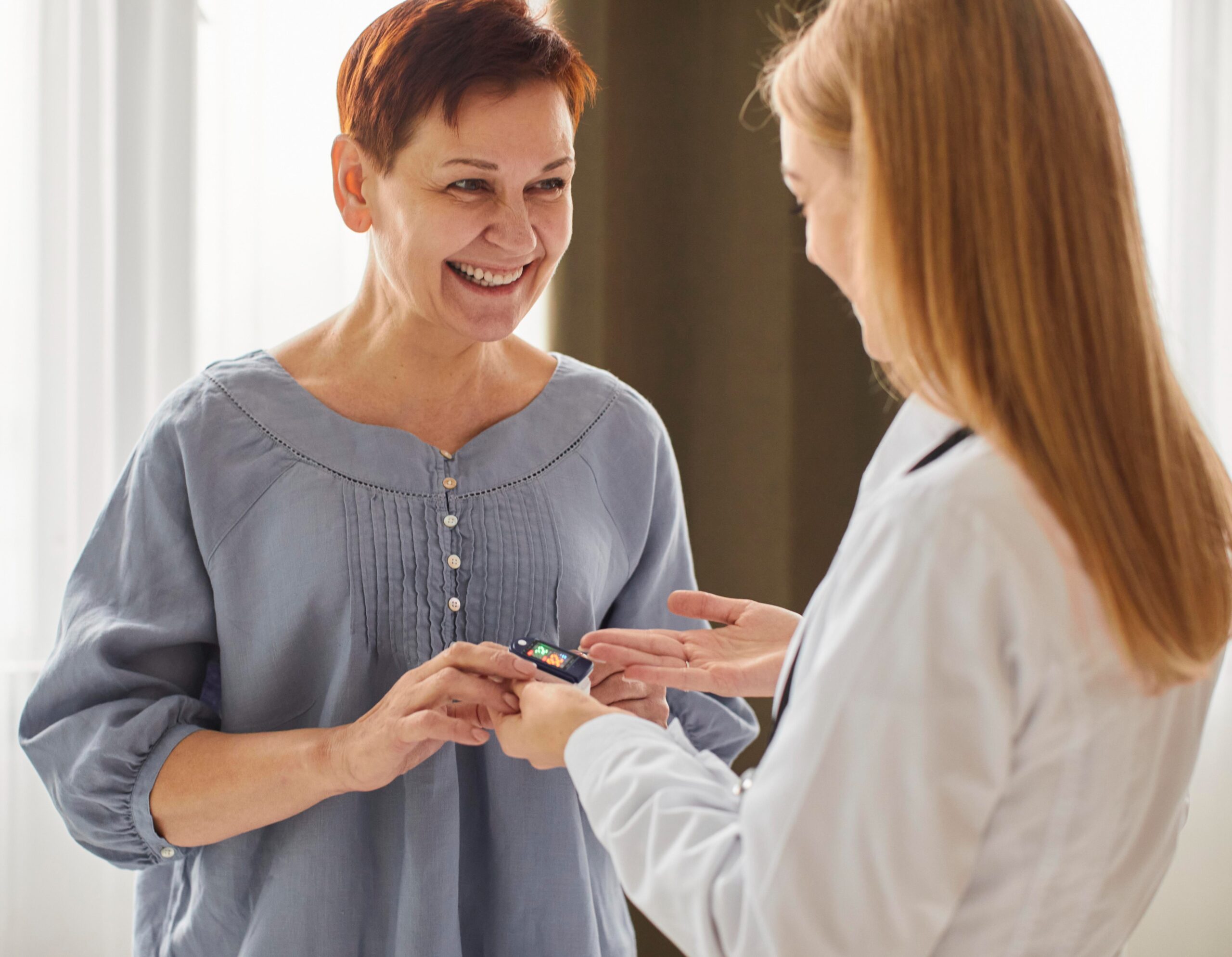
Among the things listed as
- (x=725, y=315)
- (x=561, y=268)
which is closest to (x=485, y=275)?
(x=561, y=268)

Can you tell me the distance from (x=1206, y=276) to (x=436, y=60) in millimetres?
1799

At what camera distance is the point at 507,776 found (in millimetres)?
1177

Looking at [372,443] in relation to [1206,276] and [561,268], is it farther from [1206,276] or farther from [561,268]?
[1206,276]

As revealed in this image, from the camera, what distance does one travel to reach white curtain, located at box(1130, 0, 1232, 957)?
2121mm

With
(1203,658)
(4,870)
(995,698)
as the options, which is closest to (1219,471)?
(1203,658)

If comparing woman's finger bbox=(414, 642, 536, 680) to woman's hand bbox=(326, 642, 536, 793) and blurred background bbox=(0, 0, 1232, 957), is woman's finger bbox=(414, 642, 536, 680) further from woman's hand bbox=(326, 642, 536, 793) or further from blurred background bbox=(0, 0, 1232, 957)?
blurred background bbox=(0, 0, 1232, 957)

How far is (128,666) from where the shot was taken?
3.62 ft

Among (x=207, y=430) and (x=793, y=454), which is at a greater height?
(x=207, y=430)

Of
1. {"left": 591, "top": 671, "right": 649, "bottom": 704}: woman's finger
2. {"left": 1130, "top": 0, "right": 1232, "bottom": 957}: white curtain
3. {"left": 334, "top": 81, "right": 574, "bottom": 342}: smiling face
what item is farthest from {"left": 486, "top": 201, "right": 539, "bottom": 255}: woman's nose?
{"left": 1130, "top": 0, "right": 1232, "bottom": 957}: white curtain

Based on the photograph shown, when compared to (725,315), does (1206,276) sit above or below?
above

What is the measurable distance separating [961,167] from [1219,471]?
0.95 ft

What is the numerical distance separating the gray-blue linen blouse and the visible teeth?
19 cm

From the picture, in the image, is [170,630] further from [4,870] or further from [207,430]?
[4,870]

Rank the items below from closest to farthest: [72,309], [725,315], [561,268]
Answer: [72,309] < [561,268] < [725,315]
